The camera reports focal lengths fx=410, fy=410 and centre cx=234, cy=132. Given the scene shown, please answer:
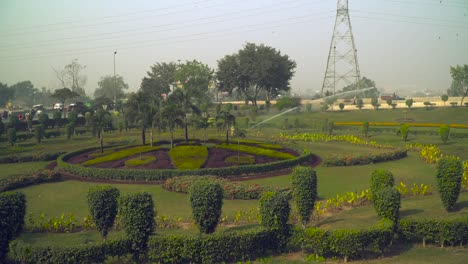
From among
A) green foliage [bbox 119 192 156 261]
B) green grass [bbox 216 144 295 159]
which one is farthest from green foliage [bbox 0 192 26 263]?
green grass [bbox 216 144 295 159]

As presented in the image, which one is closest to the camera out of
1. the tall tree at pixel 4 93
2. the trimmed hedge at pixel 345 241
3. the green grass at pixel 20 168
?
the trimmed hedge at pixel 345 241

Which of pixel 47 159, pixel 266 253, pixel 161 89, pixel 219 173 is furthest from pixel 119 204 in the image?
pixel 161 89

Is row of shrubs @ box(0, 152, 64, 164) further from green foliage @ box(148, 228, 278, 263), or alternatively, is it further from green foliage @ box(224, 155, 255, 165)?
green foliage @ box(148, 228, 278, 263)

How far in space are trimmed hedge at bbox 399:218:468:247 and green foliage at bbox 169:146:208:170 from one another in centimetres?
1454

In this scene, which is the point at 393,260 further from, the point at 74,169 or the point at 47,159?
the point at 47,159

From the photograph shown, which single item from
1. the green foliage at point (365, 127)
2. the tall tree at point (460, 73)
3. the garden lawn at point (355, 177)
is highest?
the tall tree at point (460, 73)

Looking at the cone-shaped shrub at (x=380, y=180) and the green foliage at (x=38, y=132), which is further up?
the green foliage at (x=38, y=132)

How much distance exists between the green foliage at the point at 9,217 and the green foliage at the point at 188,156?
520 inches

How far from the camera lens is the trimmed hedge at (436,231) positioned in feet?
42.0

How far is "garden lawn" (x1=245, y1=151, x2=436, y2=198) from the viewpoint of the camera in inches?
858

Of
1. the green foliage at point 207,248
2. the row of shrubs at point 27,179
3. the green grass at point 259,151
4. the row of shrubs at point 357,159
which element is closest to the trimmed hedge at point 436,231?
the green foliage at point 207,248

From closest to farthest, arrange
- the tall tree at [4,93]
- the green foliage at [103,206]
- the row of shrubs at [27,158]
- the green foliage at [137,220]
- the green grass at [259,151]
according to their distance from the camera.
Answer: the green foliage at [137,220] → the green foliage at [103,206] → the green grass at [259,151] → the row of shrubs at [27,158] → the tall tree at [4,93]

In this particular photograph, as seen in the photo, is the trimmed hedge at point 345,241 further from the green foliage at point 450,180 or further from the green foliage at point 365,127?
the green foliage at point 365,127

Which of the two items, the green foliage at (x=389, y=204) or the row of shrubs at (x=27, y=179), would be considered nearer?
the green foliage at (x=389, y=204)
